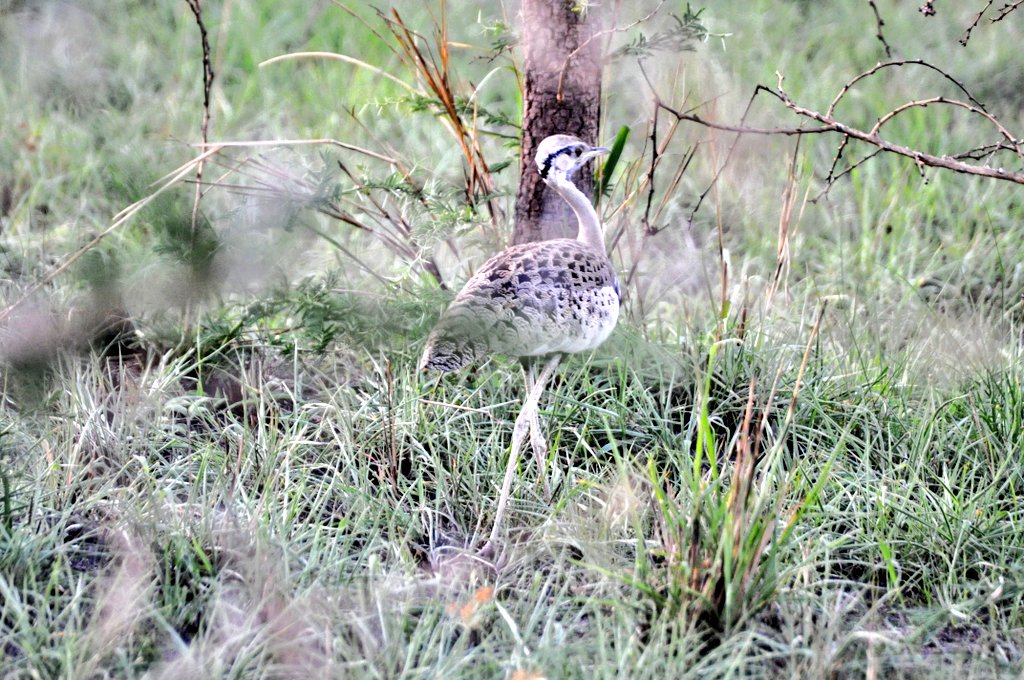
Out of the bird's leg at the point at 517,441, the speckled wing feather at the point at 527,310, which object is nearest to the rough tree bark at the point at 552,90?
the speckled wing feather at the point at 527,310

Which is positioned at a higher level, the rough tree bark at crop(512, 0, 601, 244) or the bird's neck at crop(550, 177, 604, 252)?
the rough tree bark at crop(512, 0, 601, 244)

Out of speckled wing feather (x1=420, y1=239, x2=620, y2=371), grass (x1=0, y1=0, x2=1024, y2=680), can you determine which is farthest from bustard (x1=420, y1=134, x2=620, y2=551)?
grass (x1=0, y1=0, x2=1024, y2=680)

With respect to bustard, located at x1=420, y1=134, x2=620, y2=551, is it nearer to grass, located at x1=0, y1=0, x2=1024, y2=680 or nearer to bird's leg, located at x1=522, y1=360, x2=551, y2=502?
bird's leg, located at x1=522, y1=360, x2=551, y2=502

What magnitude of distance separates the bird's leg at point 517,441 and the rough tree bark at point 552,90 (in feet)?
2.02

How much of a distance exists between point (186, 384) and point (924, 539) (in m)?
2.53

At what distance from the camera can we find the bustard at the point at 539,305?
3006mm

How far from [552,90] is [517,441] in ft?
3.74

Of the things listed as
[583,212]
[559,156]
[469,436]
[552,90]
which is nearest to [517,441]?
[469,436]

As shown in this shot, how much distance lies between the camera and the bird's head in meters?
3.31

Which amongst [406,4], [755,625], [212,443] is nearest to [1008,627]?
[755,625]

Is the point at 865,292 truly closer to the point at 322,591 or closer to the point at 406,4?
the point at 322,591

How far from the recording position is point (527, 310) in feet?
10.0

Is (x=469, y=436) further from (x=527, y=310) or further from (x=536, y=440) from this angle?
(x=527, y=310)

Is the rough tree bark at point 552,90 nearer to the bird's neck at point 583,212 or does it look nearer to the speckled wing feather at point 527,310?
the bird's neck at point 583,212
